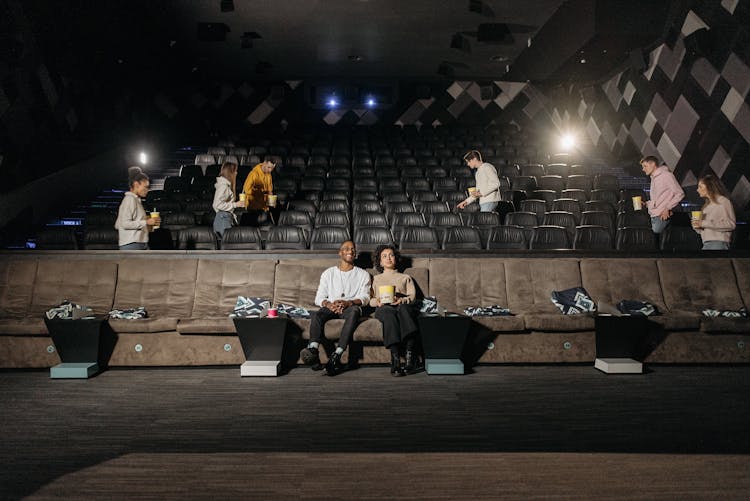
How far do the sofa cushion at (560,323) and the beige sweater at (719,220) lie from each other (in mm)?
1784

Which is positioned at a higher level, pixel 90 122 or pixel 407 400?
pixel 90 122

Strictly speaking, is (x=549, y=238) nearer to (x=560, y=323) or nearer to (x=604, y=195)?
(x=560, y=323)

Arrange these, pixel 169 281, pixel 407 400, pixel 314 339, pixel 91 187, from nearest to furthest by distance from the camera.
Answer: pixel 407 400, pixel 314 339, pixel 169 281, pixel 91 187

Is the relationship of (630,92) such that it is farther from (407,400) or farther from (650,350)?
(407,400)

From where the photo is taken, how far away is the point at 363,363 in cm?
372

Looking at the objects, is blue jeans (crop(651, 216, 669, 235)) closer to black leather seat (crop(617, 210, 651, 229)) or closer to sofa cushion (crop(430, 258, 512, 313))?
black leather seat (crop(617, 210, 651, 229))

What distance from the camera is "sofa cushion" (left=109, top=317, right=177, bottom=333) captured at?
143 inches

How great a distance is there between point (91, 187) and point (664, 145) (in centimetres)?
891

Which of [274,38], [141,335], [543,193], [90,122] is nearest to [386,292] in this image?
[141,335]

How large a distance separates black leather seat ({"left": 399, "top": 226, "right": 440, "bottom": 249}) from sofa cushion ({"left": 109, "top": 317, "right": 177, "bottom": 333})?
91.1 inches

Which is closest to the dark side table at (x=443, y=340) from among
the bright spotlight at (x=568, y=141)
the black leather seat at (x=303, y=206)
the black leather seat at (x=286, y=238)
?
the black leather seat at (x=286, y=238)

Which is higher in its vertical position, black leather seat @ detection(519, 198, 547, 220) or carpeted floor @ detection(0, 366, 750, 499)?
black leather seat @ detection(519, 198, 547, 220)

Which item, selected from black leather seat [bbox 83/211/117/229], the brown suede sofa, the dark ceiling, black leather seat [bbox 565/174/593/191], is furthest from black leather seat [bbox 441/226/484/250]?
the dark ceiling

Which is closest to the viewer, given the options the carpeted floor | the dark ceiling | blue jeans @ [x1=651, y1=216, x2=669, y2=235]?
the carpeted floor
